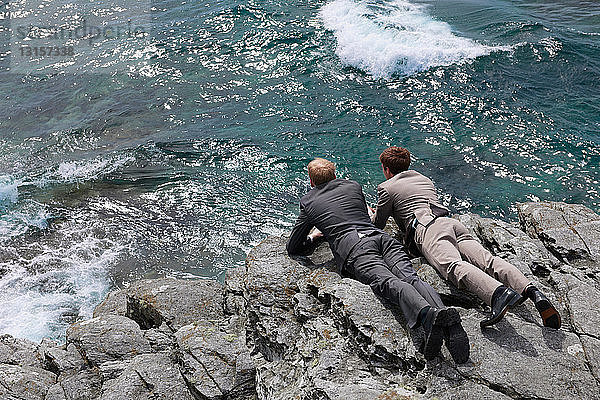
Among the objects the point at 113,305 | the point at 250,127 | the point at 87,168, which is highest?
the point at 250,127

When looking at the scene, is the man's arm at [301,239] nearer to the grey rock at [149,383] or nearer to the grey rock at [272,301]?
the grey rock at [272,301]

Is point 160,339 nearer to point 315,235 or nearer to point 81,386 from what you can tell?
point 81,386

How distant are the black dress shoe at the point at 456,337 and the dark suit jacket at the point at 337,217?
7.02 feet

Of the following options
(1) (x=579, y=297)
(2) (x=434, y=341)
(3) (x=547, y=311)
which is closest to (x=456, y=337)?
(2) (x=434, y=341)

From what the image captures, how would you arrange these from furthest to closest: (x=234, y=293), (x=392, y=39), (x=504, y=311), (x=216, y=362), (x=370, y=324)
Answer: (x=392, y=39), (x=234, y=293), (x=216, y=362), (x=370, y=324), (x=504, y=311)

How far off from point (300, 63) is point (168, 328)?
1636 cm

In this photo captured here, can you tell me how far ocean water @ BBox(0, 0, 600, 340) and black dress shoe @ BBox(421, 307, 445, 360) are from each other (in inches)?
343

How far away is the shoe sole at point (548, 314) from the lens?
21.2 ft

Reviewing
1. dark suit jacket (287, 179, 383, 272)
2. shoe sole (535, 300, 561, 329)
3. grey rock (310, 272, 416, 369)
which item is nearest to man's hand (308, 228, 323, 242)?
dark suit jacket (287, 179, 383, 272)

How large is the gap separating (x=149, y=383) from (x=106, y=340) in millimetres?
1571

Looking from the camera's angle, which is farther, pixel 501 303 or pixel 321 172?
pixel 321 172

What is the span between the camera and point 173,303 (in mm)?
10438

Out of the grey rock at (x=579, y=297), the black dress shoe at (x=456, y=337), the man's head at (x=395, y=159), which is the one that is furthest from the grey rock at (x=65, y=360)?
the grey rock at (x=579, y=297)

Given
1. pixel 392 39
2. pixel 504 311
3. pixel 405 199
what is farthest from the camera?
pixel 392 39
